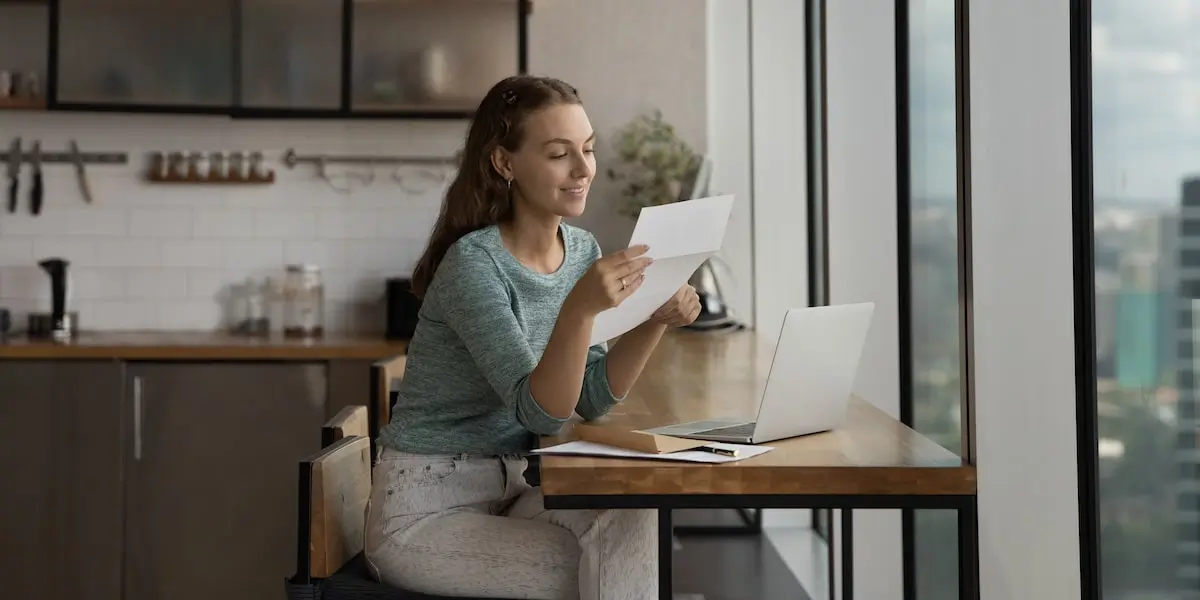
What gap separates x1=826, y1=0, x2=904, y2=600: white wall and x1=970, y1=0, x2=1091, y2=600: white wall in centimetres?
84

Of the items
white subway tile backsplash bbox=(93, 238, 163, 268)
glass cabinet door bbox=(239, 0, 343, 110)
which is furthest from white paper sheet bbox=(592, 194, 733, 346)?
white subway tile backsplash bbox=(93, 238, 163, 268)

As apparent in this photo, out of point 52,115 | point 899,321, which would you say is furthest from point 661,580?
point 52,115

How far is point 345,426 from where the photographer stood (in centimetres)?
211

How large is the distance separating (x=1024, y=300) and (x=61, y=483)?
10.6 ft

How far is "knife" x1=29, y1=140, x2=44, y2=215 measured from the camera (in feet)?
14.8

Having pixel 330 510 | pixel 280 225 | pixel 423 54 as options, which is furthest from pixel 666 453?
pixel 280 225

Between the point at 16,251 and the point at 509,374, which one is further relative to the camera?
the point at 16,251

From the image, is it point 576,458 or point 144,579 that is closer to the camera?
point 576,458

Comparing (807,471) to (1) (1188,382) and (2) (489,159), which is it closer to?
(1) (1188,382)

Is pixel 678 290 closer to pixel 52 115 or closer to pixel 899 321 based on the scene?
pixel 899 321

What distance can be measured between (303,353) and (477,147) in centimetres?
219

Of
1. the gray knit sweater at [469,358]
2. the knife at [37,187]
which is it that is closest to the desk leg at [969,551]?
the gray knit sweater at [469,358]

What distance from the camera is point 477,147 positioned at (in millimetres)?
1980

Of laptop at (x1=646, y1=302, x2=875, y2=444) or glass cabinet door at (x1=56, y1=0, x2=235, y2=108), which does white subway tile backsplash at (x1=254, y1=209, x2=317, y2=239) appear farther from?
laptop at (x1=646, y1=302, x2=875, y2=444)
